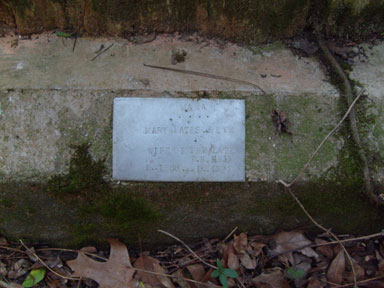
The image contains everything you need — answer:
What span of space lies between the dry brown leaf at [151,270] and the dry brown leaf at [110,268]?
51mm

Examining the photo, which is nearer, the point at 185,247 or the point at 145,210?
the point at 145,210

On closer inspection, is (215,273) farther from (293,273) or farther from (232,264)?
(293,273)

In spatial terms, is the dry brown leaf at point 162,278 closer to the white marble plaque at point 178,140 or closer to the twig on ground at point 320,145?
the white marble plaque at point 178,140

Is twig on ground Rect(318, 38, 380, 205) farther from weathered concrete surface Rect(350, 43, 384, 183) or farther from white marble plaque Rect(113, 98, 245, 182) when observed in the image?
white marble plaque Rect(113, 98, 245, 182)

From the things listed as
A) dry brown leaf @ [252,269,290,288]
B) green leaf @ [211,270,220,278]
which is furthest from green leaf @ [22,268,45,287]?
dry brown leaf @ [252,269,290,288]

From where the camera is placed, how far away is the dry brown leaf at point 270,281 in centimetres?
153

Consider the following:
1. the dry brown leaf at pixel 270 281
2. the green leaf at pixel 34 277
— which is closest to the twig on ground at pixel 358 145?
the dry brown leaf at pixel 270 281

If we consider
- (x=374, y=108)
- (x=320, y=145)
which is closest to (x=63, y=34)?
(x=320, y=145)

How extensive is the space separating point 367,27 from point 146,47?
1.26m

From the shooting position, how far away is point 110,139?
Result: 1.44 meters

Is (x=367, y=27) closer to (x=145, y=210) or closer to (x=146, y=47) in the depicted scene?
(x=146, y=47)

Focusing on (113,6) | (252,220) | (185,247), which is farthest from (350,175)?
(113,6)

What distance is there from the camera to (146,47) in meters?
1.58

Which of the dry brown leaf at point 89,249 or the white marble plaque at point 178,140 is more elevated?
the white marble plaque at point 178,140
